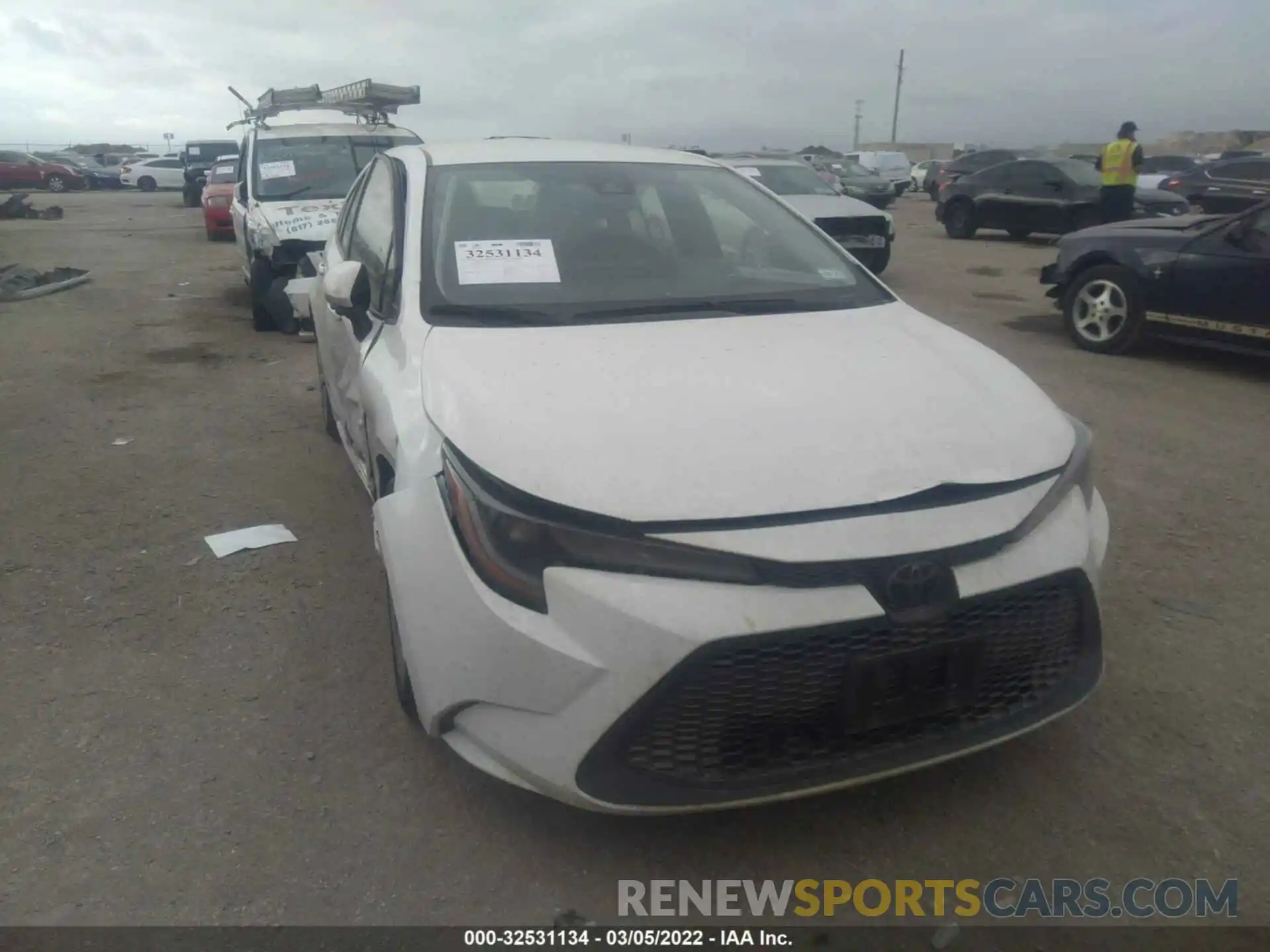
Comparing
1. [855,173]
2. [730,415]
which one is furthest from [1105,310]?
[855,173]

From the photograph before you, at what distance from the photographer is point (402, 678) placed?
2.81 metres

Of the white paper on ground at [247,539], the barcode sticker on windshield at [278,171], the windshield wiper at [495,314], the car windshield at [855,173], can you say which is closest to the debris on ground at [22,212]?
the barcode sticker on windshield at [278,171]

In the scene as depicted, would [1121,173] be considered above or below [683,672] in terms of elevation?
above

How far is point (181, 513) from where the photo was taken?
4.62m

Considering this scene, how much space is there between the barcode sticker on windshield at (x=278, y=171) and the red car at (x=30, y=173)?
35.4 metres

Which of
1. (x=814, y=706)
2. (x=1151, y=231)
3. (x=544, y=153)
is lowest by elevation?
(x=814, y=706)

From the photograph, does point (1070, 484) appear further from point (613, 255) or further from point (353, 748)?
point (353, 748)

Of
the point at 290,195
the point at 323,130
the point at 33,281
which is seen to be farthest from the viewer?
the point at 33,281

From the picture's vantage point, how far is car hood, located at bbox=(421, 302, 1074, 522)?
7.23ft

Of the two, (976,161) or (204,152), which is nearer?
(976,161)

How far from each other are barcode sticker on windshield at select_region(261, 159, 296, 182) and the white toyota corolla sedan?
6.90m

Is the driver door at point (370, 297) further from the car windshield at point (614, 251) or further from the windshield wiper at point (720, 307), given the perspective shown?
the windshield wiper at point (720, 307)

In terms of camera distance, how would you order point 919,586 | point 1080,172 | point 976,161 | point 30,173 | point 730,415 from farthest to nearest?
point 30,173 → point 976,161 → point 1080,172 → point 730,415 → point 919,586

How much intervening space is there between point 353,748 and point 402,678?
266 mm
